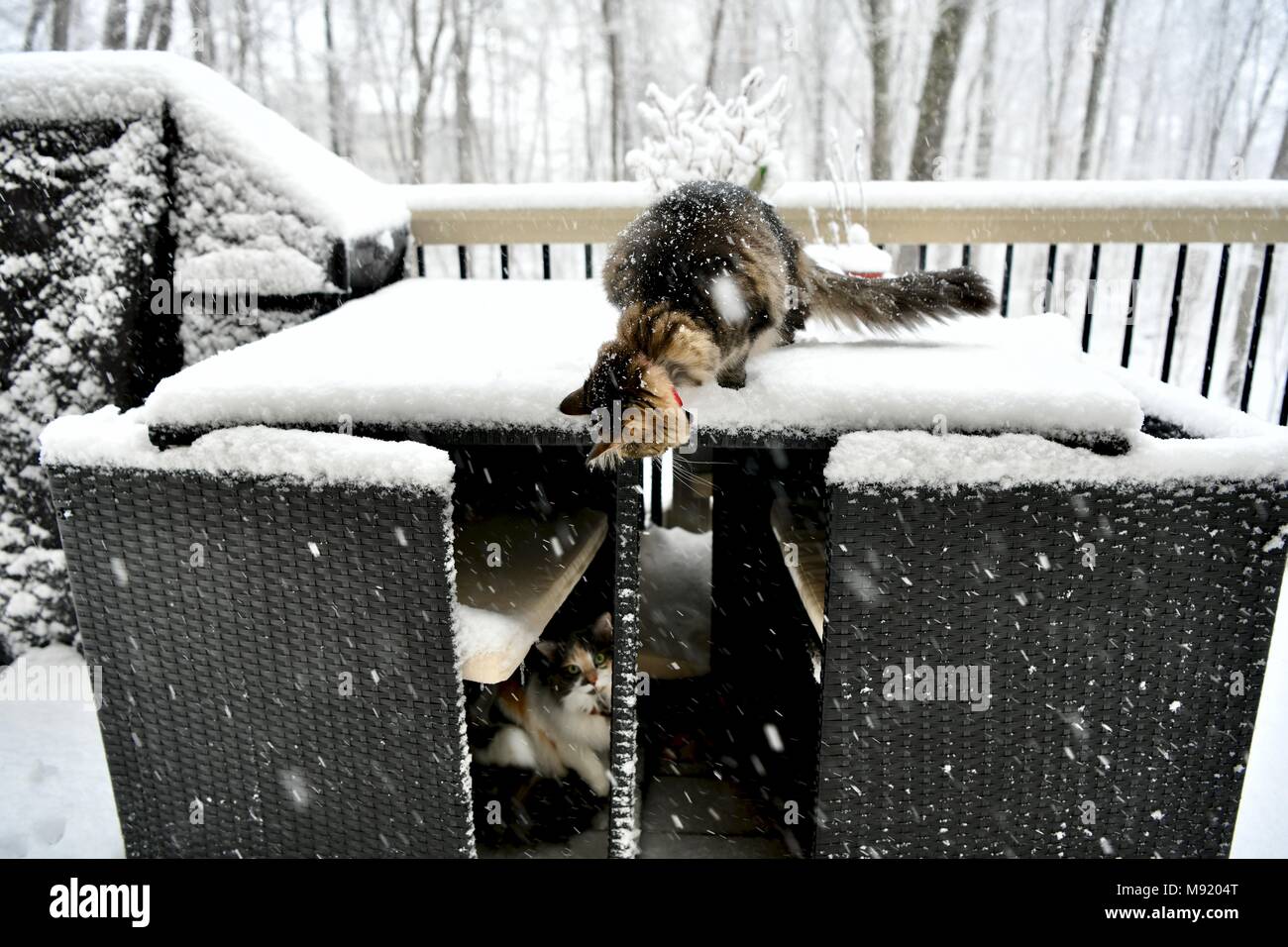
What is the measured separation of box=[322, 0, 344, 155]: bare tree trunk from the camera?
738 cm

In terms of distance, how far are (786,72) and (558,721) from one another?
6398 millimetres

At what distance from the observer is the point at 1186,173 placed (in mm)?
8539

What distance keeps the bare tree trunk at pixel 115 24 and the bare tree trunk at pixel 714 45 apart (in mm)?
4923

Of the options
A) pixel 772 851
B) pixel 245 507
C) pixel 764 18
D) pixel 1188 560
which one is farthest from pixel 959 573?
pixel 764 18

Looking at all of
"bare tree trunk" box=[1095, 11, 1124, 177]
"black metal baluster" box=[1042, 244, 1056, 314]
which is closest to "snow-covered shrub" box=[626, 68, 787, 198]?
"black metal baluster" box=[1042, 244, 1056, 314]

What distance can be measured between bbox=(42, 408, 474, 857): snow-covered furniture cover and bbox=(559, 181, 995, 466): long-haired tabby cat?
307mm

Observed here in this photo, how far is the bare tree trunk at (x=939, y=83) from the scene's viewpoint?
6.96 metres

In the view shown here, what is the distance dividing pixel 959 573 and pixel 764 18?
26.3ft

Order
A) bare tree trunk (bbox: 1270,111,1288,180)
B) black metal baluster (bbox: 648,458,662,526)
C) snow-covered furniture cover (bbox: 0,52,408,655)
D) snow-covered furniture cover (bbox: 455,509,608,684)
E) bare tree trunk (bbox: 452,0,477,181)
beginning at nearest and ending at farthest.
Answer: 1. snow-covered furniture cover (bbox: 455,509,608,684)
2. snow-covered furniture cover (bbox: 0,52,408,655)
3. black metal baluster (bbox: 648,458,662,526)
4. bare tree trunk (bbox: 1270,111,1288,180)
5. bare tree trunk (bbox: 452,0,477,181)

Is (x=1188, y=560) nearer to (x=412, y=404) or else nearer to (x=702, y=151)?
(x=412, y=404)

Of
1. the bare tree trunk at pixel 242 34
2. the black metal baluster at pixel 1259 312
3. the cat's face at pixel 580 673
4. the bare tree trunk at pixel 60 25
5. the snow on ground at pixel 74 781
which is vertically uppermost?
the bare tree trunk at pixel 242 34

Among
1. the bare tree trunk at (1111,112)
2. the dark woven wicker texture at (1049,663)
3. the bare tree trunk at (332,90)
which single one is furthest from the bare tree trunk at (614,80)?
the dark woven wicker texture at (1049,663)

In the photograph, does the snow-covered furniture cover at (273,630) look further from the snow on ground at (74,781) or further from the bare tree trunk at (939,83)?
the bare tree trunk at (939,83)

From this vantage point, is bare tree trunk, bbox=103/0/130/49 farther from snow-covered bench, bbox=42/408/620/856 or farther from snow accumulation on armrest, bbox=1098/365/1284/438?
snow accumulation on armrest, bbox=1098/365/1284/438
